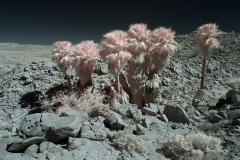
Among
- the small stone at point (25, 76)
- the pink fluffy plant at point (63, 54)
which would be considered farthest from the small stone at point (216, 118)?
the small stone at point (25, 76)

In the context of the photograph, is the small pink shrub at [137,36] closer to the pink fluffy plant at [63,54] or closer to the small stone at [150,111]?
the small stone at [150,111]

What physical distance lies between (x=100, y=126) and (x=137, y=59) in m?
4.41

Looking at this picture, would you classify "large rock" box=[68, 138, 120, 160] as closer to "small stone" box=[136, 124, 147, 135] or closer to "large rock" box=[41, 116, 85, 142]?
"large rock" box=[41, 116, 85, 142]

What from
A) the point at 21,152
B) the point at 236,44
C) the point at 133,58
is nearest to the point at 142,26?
the point at 133,58

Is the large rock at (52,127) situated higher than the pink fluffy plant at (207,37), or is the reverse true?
the pink fluffy plant at (207,37)

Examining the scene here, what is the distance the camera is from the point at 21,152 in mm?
8359

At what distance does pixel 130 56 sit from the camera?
483 inches

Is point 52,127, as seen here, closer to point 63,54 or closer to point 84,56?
point 84,56

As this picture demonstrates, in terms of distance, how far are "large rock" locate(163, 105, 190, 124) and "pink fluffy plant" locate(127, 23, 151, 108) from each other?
265cm

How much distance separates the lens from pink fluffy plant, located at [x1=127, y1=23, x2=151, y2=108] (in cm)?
1290

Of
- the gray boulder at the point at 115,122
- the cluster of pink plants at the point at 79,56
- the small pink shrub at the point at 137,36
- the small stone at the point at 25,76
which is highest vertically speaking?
the small pink shrub at the point at 137,36

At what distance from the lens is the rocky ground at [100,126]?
337 inches

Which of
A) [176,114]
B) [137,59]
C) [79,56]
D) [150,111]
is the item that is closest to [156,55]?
[137,59]

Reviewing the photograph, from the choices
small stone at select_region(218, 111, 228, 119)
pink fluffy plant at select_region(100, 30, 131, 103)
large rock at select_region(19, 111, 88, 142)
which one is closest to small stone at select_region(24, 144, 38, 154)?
large rock at select_region(19, 111, 88, 142)
